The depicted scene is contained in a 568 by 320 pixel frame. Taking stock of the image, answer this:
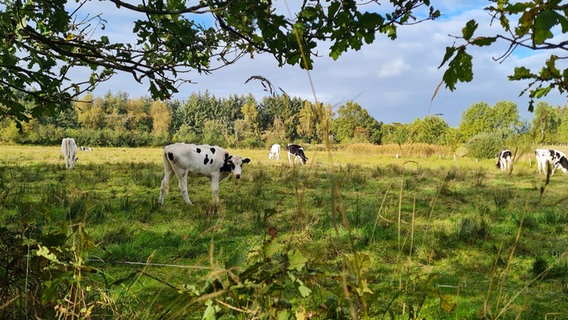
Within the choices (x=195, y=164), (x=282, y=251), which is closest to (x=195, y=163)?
(x=195, y=164)

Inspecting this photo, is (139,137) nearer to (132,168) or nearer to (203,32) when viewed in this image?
(132,168)

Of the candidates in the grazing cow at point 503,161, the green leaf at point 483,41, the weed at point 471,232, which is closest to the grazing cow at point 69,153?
the weed at point 471,232

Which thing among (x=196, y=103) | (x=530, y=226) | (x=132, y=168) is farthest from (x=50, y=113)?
(x=196, y=103)

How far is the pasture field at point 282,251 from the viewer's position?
143 cm

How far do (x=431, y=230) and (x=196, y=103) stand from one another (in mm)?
105897

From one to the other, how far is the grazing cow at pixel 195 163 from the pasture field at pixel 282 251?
526 millimetres

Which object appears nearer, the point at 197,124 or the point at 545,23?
the point at 545,23

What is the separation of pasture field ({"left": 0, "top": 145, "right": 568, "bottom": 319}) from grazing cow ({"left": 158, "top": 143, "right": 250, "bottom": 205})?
0.53 metres

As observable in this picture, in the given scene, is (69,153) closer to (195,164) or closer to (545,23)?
(195,164)

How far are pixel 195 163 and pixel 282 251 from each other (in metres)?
10.1

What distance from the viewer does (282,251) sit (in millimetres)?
1487

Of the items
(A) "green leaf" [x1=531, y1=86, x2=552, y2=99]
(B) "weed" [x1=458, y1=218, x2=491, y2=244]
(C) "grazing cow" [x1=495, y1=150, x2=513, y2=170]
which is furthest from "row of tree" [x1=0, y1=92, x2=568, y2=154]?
(A) "green leaf" [x1=531, y1=86, x2=552, y2=99]

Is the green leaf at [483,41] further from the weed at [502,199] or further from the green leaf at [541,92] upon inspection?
the weed at [502,199]

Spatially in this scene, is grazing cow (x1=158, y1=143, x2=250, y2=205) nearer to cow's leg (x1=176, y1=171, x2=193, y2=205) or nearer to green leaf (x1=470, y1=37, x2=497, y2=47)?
cow's leg (x1=176, y1=171, x2=193, y2=205)
